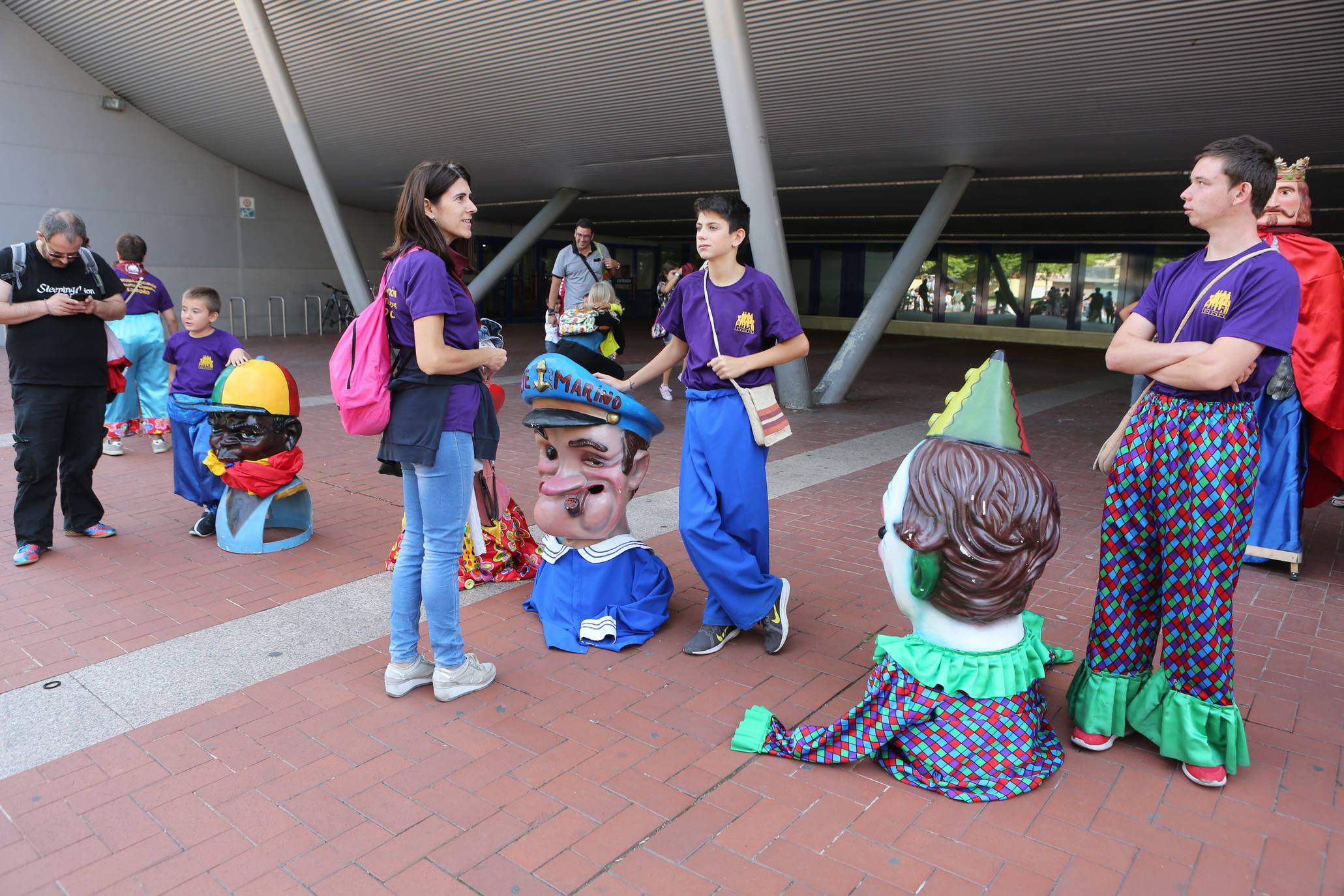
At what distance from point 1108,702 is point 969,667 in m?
0.66

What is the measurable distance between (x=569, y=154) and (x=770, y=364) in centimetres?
1314

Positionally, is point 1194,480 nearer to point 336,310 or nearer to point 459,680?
point 459,680

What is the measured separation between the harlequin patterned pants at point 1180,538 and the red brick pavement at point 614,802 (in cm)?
40

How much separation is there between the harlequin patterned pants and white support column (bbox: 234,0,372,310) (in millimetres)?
12523

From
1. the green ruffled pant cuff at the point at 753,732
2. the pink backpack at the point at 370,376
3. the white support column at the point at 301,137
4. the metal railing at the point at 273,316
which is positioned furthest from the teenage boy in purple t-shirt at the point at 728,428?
the metal railing at the point at 273,316

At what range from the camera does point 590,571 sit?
400 cm

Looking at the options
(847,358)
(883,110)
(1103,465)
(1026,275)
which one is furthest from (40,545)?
(1026,275)

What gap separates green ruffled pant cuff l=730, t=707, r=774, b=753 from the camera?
9.88 ft

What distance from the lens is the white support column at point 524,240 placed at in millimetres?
18906

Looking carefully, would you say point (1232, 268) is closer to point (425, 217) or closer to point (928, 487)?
point (928, 487)

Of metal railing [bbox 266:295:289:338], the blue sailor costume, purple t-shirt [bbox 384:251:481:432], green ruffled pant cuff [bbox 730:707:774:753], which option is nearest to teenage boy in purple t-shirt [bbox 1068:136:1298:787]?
green ruffled pant cuff [bbox 730:707:774:753]

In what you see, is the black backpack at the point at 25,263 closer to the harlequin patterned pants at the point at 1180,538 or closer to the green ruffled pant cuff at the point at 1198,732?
the harlequin patterned pants at the point at 1180,538

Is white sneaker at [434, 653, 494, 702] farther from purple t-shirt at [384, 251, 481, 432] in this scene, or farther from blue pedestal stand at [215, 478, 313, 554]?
blue pedestal stand at [215, 478, 313, 554]

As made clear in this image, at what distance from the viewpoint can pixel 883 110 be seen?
11.5m
